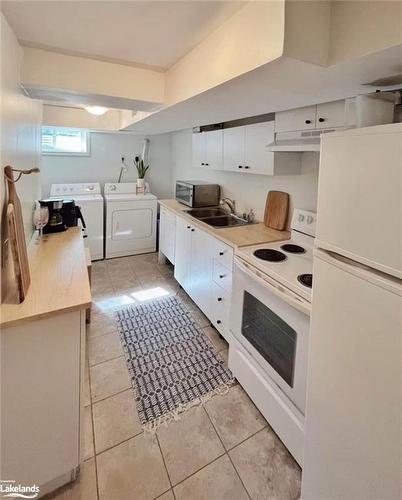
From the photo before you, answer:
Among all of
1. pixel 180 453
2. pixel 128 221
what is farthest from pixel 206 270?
pixel 128 221

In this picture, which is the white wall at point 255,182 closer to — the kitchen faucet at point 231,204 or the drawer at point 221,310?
the kitchen faucet at point 231,204

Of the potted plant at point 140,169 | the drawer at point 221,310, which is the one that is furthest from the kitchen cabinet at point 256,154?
the potted plant at point 140,169

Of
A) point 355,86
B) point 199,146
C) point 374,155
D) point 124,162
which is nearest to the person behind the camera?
point 374,155

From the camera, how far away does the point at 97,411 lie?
1764 millimetres

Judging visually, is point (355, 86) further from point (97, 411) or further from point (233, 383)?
point (97, 411)

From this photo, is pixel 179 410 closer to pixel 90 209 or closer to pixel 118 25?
pixel 118 25

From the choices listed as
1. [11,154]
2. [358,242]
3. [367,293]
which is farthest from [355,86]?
[11,154]

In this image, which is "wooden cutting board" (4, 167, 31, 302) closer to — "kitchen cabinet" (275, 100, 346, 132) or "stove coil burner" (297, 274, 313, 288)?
"stove coil burner" (297, 274, 313, 288)

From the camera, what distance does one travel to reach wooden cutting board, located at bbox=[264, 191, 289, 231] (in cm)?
248

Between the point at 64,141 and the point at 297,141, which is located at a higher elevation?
the point at 64,141

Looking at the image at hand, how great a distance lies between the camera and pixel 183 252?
319cm

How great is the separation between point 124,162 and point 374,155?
4.43 m

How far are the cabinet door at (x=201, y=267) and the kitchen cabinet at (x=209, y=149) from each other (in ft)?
2.77

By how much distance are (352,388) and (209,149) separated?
2.79 m
